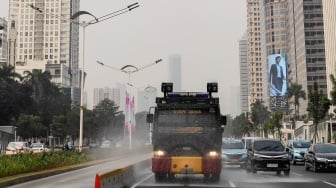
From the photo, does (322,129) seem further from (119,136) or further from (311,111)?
(119,136)

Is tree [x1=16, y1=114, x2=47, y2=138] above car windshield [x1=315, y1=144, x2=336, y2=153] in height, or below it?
above

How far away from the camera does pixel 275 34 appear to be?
628 ft

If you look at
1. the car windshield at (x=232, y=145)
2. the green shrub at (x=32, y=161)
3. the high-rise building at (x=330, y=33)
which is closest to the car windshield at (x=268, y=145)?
the car windshield at (x=232, y=145)

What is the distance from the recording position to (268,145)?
2391 cm

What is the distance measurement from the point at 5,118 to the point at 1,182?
268 ft

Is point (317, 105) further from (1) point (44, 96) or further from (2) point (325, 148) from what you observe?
(1) point (44, 96)

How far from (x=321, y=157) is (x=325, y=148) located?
1.37 metres

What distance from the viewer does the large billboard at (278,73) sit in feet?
447

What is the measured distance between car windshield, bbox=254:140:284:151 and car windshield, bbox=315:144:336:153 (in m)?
2.70

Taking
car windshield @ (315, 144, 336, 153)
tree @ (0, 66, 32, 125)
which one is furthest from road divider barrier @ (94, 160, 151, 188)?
tree @ (0, 66, 32, 125)

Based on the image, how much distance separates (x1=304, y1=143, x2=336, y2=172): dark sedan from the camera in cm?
2402

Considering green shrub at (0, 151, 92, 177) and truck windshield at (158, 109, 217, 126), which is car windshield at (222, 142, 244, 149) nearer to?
green shrub at (0, 151, 92, 177)

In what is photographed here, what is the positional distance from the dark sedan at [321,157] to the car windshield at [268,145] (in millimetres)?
2238

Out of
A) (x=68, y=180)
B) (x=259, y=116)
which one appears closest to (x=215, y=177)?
(x=68, y=180)
